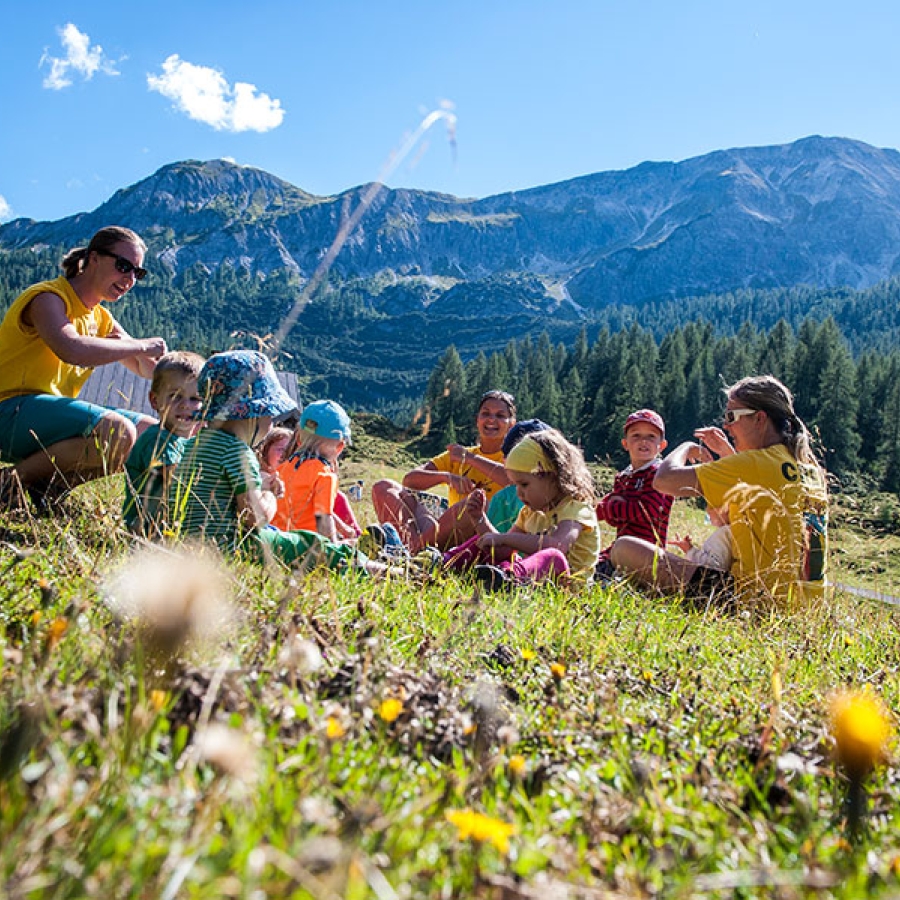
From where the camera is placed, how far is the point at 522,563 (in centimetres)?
389

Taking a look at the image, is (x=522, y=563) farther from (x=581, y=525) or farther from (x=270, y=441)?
(x=270, y=441)

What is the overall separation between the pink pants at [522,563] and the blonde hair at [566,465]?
49 centimetres

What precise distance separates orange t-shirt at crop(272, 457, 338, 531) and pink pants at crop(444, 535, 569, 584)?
4.19 feet

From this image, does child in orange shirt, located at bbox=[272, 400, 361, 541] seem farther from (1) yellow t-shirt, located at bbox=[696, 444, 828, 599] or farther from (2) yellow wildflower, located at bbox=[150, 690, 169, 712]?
(2) yellow wildflower, located at bbox=[150, 690, 169, 712]

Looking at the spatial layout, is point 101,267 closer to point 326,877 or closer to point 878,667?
point 326,877

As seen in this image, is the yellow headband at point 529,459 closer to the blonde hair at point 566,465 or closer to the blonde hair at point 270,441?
the blonde hair at point 566,465

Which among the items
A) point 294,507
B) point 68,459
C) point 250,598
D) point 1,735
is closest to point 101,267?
point 68,459

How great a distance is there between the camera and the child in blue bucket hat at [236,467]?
3.49 m

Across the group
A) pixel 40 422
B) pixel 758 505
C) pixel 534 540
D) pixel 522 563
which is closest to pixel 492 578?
pixel 522 563

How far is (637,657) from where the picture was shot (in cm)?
263

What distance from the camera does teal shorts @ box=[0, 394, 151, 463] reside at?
13.5 feet

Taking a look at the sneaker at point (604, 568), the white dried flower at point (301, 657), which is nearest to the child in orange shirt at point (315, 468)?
the sneaker at point (604, 568)

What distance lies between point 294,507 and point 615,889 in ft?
13.8

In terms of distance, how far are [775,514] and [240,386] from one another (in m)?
3.28
